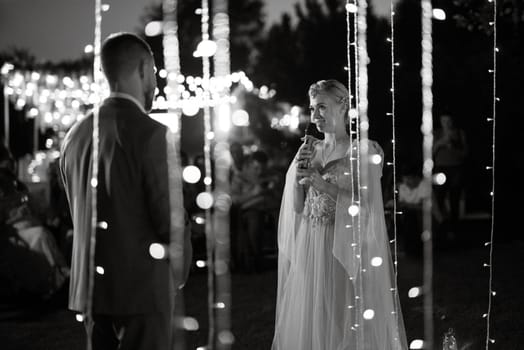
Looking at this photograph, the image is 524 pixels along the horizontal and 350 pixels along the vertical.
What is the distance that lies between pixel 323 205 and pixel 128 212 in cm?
146

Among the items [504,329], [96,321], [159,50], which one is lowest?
[504,329]

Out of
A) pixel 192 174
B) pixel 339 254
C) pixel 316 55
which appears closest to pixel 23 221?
pixel 192 174

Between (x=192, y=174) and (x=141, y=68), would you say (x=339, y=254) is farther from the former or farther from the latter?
(x=192, y=174)

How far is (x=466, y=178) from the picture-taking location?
12.2 m

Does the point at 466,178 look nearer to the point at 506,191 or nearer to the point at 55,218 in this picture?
the point at 506,191

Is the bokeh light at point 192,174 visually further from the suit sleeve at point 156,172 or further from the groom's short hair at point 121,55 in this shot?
the suit sleeve at point 156,172

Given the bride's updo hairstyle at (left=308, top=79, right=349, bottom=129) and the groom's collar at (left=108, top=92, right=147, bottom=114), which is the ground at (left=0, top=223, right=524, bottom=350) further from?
the groom's collar at (left=108, top=92, right=147, bottom=114)

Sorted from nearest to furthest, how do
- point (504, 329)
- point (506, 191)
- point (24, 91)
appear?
point (504, 329), point (24, 91), point (506, 191)

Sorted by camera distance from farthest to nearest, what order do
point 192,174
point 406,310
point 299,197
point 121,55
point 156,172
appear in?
1. point 192,174
2. point 406,310
3. point 299,197
4. point 121,55
5. point 156,172

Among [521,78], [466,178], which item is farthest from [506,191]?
[521,78]

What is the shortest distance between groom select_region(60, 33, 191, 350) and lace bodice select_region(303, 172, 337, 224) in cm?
126

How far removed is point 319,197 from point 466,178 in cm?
932

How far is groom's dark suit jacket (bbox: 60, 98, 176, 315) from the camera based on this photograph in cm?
227

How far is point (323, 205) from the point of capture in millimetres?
3529
